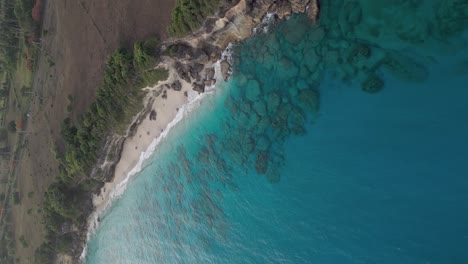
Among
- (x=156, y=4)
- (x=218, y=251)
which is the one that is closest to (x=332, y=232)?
(x=218, y=251)

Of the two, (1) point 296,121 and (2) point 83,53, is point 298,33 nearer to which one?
(1) point 296,121

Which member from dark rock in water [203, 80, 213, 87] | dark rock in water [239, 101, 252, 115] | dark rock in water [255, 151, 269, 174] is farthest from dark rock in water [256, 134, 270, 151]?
dark rock in water [203, 80, 213, 87]

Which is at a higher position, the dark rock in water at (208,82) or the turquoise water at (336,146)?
the dark rock in water at (208,82)

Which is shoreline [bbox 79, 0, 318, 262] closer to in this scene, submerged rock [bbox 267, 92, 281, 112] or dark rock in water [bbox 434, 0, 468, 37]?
submerged rock [bbox 267, 92, 281, 112]

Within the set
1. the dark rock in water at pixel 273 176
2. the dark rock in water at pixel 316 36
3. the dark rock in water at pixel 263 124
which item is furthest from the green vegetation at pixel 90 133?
the dark rock in water at pixel 316 36

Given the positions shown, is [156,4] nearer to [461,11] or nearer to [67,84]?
[67,84]

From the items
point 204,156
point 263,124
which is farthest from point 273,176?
point 204,156

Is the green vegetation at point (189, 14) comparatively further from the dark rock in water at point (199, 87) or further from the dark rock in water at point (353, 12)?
the dark rock in water at point (353, 12)
